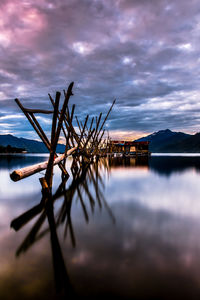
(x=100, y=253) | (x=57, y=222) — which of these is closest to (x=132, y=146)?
(x=57, y=222)

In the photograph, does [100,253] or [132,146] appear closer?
[100,253]

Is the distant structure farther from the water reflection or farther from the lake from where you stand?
the lake

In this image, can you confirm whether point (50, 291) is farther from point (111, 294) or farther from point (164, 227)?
point (164, 227)

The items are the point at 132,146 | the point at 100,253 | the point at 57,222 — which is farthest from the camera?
the point at 132,146

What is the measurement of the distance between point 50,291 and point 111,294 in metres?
A: 0.73

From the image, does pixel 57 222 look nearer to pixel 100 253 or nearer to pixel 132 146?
pixel 100 253

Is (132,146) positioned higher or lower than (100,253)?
higher

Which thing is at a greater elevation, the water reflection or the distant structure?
the distant structure

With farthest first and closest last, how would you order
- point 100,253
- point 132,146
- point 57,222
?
point 132,146, point 57,222, point 100,253

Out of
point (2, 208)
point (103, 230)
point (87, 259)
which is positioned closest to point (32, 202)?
point (2, 208)

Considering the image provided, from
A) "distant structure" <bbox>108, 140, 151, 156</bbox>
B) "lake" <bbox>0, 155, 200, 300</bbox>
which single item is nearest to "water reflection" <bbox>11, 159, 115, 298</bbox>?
"lake" <bbox>0, 155, 200, 300</bbox>

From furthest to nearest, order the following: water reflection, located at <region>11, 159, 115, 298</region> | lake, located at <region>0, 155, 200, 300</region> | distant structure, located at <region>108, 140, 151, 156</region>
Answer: distant structure, located at <region>108, 140, 151, 156</region> → water reflection, located at <region>11, 159, 115, 298</region> → lake, located at <region>0, 155, 200, 300</region>

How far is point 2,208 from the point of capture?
19.9 ft

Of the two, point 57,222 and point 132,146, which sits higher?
point 132,146
